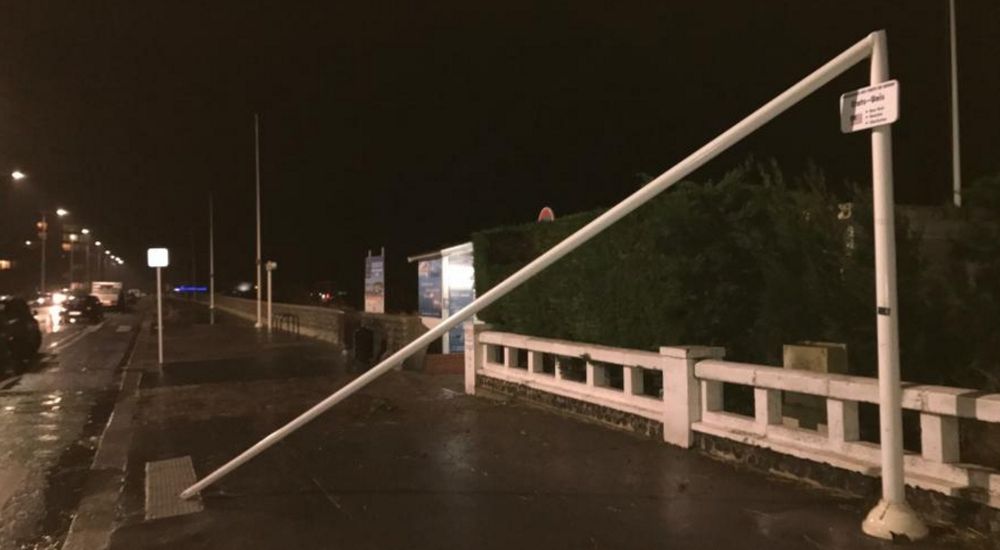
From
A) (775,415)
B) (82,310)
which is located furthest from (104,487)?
(82,310)

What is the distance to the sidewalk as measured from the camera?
5.36 metres

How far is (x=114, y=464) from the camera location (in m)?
8.42

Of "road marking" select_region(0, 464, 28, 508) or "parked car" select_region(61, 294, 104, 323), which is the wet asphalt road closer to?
"road marking" select_region(0, 464, 28, 508)

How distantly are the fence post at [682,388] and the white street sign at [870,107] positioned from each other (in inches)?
112

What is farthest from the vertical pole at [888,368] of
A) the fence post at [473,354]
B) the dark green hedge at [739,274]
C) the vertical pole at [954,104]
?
the vertical pole at [954,104]

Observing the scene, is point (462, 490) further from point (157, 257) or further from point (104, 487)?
point (157, 257)

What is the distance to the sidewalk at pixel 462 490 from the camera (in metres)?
5.36

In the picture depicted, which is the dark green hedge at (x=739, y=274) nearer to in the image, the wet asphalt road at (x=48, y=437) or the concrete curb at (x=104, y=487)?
the concrete curb at (x=104, y=487)

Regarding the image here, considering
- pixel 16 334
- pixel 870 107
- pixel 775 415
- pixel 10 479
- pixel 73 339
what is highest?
pixel 870 107

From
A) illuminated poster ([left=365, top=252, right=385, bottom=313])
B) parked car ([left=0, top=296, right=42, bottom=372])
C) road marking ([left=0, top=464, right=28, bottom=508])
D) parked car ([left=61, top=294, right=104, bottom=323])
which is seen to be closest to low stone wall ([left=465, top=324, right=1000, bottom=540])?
road marking ([left=0, top=464, right=28, bottom=508])

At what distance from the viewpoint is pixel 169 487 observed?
717cm

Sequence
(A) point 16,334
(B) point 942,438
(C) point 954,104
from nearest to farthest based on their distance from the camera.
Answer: (B) point 942,438, (C) point 954,104, (A) point 16,334

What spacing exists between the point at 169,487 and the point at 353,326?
13.7m

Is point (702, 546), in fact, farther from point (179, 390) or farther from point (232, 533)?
point (179, 390)
